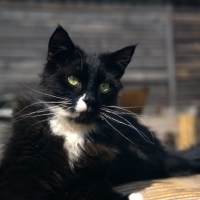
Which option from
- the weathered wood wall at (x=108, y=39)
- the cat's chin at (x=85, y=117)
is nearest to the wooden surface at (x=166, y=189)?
the cat's chin at (x=85, y=117)

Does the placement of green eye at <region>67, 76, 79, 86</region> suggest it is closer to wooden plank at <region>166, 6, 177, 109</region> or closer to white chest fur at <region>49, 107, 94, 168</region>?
white chest fur at <region>49, 107, 94, 168</region>

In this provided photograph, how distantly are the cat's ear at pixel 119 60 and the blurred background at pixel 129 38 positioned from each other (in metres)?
5.37

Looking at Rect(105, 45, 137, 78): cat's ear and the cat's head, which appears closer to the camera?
the cat's head

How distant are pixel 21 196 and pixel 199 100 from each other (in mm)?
7988

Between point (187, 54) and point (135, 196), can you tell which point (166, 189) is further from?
point (187, 54)

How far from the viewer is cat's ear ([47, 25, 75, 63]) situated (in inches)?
102

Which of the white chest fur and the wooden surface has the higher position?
the white chest fur

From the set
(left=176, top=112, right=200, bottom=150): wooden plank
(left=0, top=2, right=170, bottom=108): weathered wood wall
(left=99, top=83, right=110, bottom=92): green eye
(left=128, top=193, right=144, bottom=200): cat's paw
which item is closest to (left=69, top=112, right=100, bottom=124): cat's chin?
(left=99, top=83, right=110, bottom=92): green eye

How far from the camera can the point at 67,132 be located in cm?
264

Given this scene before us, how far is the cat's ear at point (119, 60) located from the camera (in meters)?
2.80

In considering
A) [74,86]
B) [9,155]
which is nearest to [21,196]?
[9,155]

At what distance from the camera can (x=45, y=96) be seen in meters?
2.68

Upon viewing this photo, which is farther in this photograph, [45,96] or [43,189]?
[45,96]

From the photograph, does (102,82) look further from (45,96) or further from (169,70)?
(169,70)
